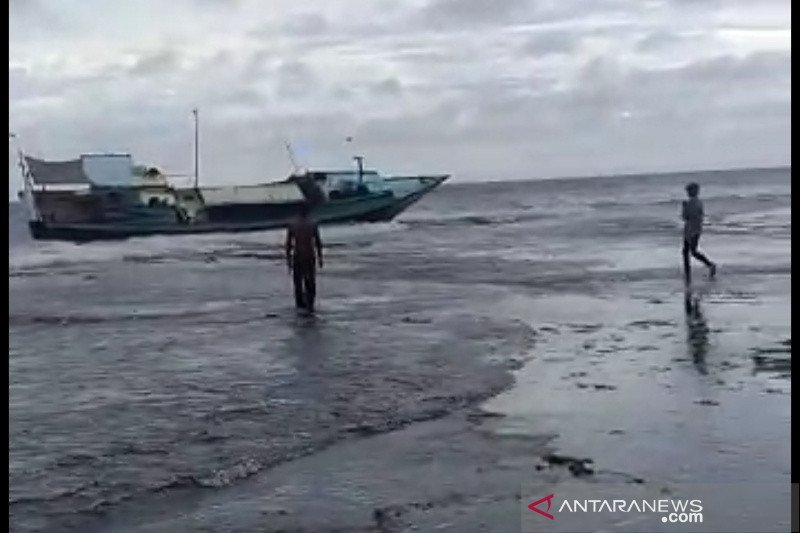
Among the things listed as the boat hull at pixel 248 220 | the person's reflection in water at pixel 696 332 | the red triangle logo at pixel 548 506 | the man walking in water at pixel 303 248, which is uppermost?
the boat hull at pixel 248 220

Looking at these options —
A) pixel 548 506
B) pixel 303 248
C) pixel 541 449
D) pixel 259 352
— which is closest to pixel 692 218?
pixel 303 248

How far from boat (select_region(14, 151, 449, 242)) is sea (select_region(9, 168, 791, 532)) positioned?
18344 millimetres

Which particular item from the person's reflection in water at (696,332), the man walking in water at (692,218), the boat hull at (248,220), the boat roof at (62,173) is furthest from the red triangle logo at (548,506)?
the boat roof at (62,173)

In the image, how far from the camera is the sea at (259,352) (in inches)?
282

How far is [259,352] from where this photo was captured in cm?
1227

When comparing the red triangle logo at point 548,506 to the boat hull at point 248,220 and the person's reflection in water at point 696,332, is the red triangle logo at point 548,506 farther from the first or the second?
the boat hull at point 248,220

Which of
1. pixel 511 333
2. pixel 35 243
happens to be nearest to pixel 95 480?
pixel 511 333

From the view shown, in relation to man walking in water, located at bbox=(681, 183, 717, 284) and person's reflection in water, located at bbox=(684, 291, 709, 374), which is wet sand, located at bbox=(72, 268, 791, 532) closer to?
person's reflection in water, located at bbox=(684, 291, 709, 374)

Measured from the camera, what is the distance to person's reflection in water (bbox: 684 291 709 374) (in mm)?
10166

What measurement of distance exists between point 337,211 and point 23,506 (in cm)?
4473

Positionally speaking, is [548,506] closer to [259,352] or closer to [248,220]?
[259,352]

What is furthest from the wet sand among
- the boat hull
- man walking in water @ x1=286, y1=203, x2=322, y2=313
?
the boat hull

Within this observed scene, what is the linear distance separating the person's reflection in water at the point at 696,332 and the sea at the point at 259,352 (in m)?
0.31

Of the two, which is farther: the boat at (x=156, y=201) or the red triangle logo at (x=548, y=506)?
the boat at (x=156, y=201)
